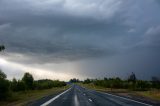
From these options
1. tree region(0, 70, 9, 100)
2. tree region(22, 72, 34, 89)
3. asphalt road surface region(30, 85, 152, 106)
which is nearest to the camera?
asphalt road surface region(30, 85, 152, 106)

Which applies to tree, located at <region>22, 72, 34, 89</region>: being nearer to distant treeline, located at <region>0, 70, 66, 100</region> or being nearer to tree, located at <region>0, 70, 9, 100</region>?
distant treeline, located at <region>0, 70, 66, 100</region>

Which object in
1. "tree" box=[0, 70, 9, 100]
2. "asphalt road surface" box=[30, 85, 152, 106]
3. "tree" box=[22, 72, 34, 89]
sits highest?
"tree" box=[22, 72, 34, 89]

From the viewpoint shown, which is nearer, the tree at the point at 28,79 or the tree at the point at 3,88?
the tree at the point at 3,88

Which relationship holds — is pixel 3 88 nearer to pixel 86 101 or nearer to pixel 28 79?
pixel 86 101

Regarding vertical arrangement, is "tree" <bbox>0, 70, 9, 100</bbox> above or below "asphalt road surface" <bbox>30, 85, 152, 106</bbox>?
above

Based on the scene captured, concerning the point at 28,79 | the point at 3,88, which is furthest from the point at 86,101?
the point at 28,79

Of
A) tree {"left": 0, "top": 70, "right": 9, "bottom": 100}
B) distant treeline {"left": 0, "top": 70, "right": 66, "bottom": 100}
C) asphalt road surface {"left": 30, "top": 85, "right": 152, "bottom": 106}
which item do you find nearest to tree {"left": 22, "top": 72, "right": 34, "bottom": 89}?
distant treeline {"left": 0, "top": 70, "right": 66, "bottom": 100}

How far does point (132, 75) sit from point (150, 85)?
33201 mm

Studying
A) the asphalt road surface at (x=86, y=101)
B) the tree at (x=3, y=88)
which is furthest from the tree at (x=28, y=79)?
the asphalt road surface at (x=86, y=101)

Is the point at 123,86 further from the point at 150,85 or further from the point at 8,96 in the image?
the point at 8,96

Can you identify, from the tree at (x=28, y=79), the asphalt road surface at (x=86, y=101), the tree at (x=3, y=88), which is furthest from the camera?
the tree at (x=28, y=79)

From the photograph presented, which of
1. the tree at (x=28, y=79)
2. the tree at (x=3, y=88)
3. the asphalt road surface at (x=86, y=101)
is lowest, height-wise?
the asphalt road surface at (x=86, y=101)

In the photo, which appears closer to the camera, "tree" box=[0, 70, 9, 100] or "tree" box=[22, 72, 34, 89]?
"tree" box=[0, 70, 9, 100]

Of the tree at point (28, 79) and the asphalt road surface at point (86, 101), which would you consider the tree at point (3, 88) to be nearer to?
the asphalt road surface at point (86, 101)
